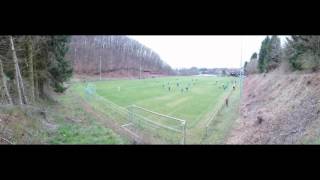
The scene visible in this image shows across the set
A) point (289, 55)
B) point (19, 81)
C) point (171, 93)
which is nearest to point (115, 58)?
point (171, 93)

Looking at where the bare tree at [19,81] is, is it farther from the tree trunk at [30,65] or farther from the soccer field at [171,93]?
the soccer field at [171,93]

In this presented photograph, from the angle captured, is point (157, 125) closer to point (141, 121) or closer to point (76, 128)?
point (141, 121)

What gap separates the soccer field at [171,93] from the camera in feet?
17.5

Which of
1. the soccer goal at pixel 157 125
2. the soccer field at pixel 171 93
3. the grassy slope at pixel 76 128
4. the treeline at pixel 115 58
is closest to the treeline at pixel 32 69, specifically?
the treeline at pixel 115 58

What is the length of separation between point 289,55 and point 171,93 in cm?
286

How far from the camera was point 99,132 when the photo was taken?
5.05 meters

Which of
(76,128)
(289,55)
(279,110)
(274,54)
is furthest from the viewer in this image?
(289,55)

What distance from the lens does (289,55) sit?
22.3 feet

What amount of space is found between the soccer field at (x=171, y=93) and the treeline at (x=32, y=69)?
499mm

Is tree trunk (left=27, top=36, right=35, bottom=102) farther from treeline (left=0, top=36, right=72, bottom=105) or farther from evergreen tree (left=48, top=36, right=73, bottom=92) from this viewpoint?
evergreen tree (left=48, top=36, right=73, bottom=92)
